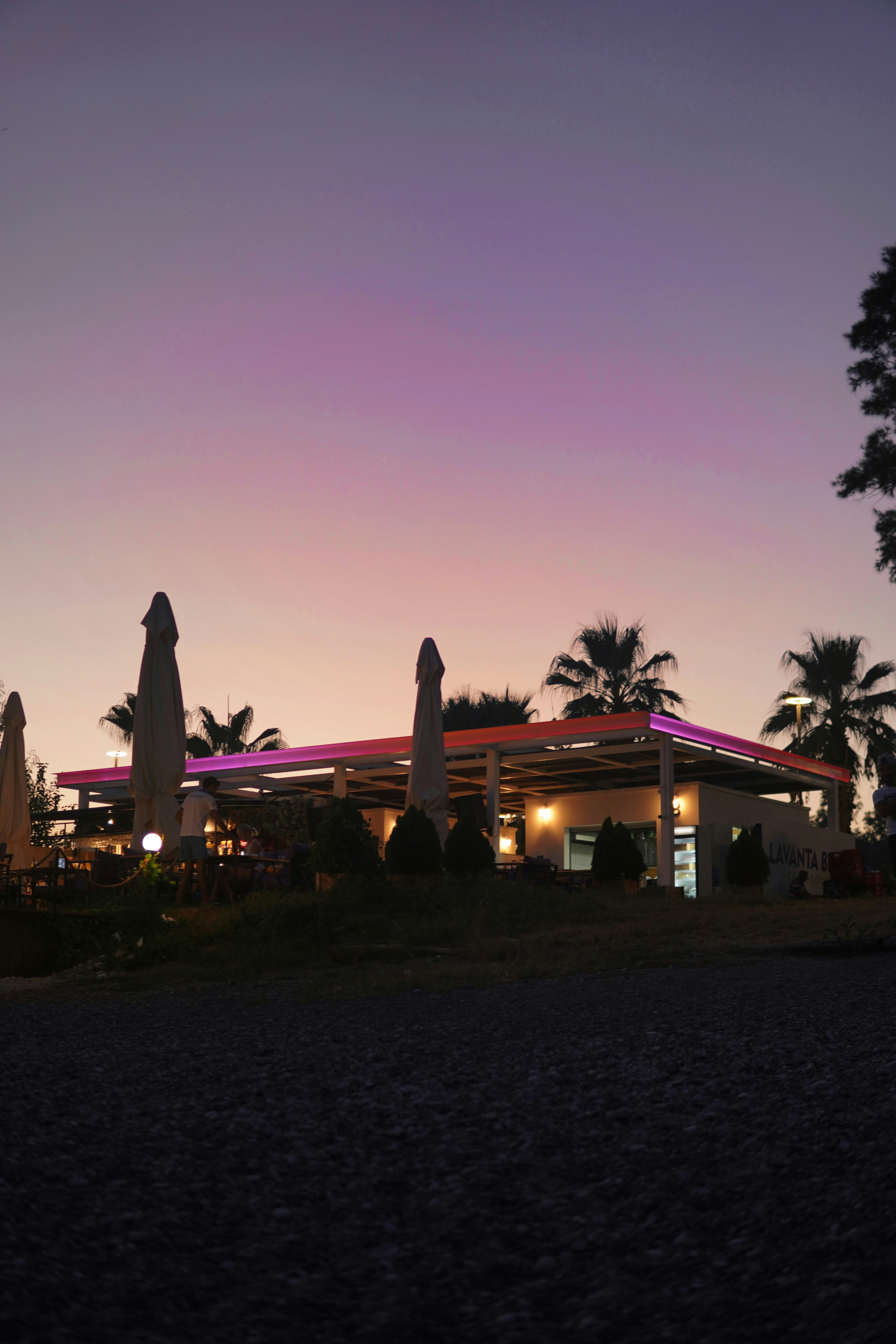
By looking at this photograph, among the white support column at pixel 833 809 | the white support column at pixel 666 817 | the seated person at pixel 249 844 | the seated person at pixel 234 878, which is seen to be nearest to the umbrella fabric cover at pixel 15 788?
the seated person at pixel 249 844

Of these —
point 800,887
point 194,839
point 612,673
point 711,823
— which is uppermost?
point 612,673

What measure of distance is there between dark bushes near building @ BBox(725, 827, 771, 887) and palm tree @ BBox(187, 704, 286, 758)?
68.5ft

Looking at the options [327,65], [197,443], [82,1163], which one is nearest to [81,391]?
[197,443]

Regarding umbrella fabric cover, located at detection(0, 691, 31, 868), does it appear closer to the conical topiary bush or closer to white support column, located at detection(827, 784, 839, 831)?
the conical topiary bush

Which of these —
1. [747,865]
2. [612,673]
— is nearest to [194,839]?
[747,865]

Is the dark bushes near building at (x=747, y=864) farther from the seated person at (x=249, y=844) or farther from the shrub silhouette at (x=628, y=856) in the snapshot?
the seated person at (x=249, y=844)

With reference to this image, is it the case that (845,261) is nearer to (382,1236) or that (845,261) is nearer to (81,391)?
(81,391)

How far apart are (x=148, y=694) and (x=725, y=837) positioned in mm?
14254

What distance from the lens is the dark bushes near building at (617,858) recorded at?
16.5 metres

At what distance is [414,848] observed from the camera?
1355 cm

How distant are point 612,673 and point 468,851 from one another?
1819cm

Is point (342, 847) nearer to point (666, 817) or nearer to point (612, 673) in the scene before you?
point (666, 817)

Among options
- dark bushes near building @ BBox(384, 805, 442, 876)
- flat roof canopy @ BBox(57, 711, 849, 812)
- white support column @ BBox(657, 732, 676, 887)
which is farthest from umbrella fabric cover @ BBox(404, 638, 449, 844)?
white support column @ BBox(657, 732, 676, 887)

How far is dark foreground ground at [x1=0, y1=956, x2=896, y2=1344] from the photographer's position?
209 cm
